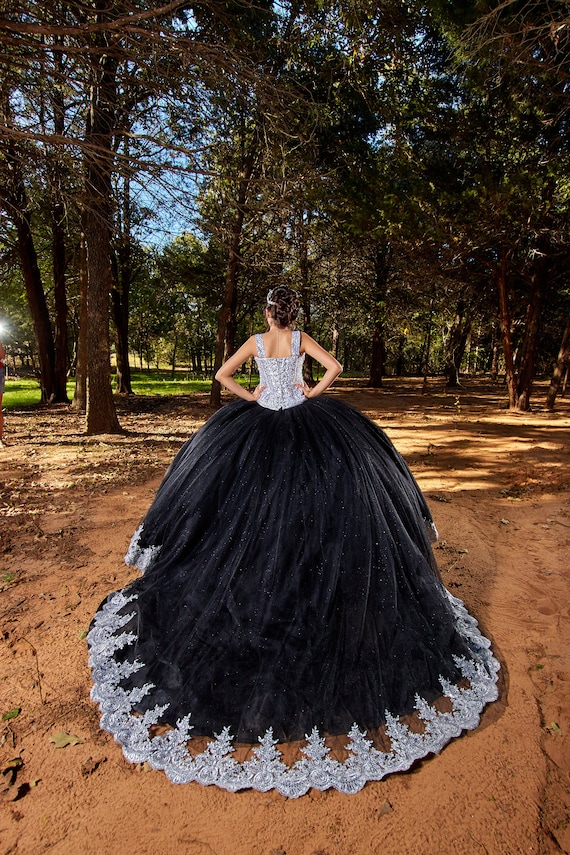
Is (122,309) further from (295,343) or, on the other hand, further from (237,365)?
(295,343)

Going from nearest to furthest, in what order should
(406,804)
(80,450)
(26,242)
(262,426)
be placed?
1. (406,804)
2. (262,426)
3. (80,450)
4. (26,242)

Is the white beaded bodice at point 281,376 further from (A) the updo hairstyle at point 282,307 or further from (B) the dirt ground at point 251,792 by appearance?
(B) the dirt ground at point 251,792

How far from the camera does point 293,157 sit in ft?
28.4

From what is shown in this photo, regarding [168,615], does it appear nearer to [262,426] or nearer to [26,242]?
[262,426]

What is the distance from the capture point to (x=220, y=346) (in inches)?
560

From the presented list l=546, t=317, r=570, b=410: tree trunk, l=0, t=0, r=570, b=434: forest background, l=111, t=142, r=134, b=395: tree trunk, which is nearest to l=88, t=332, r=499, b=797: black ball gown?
l=0, t=0, r=570, b=434: forest background

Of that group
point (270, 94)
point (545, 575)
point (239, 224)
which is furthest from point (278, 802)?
point (239, 224)

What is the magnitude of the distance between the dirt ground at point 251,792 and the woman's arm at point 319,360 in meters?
2.31

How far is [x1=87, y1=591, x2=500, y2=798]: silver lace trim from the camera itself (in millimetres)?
2225

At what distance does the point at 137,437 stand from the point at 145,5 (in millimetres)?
7475

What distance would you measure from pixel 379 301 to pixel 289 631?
1645 cm

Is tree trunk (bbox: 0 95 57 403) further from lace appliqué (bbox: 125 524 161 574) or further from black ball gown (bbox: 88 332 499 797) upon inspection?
black ball gown (bbox: 88 332 499 797)

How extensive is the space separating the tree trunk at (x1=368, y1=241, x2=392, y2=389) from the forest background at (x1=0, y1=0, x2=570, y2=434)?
123 mm

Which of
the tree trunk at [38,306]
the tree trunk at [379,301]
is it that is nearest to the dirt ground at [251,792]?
the tree trunk at [38,306]
